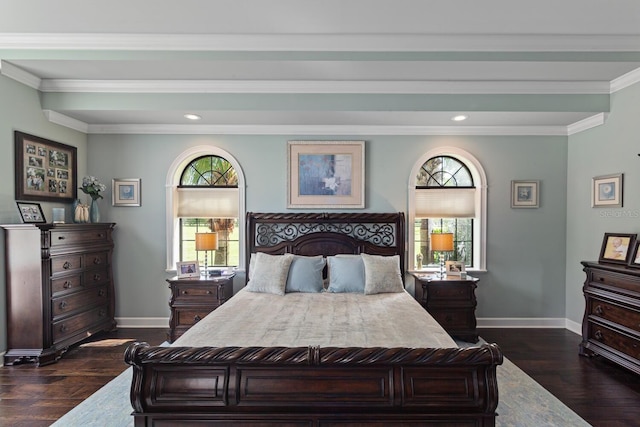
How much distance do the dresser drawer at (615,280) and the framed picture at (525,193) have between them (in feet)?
3.96

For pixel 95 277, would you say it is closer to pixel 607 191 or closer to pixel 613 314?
pixel 613 314

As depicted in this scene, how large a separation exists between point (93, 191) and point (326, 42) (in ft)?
11.0

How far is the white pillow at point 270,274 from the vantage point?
12.2 ft

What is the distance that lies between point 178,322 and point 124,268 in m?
1.21

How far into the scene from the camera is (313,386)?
1.92m

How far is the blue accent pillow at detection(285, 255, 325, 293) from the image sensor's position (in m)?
3.76

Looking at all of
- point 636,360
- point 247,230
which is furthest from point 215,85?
point 636,360

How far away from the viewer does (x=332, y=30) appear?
9.87 ft

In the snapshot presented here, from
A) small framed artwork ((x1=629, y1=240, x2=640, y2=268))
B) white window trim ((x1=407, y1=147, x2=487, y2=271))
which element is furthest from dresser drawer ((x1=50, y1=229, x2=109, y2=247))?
small framed artwork ((x1=629, y1=240, x2=640, y2=268))

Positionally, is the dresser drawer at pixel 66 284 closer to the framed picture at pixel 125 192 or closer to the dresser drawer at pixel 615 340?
the framed picture at pixel 125 192

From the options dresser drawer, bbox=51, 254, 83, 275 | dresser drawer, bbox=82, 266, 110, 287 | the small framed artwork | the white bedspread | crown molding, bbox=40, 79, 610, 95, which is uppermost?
crown molding, bbox=40, 79, 610, 95

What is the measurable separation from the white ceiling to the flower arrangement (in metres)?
0.69

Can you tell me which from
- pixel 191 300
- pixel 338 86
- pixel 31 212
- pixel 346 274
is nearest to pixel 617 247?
pixel 346 274

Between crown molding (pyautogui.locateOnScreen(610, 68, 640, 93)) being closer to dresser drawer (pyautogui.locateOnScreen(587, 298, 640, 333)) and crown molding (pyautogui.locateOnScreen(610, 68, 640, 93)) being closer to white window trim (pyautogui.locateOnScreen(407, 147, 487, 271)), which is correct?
white window trim (pyautogui.locateOnScreen(407, 147, 487, 271))
